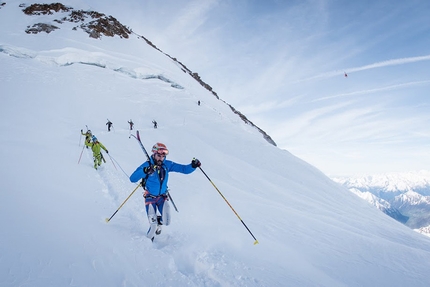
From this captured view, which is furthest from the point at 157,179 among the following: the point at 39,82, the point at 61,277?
the point at 39,82

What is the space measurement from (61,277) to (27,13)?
63945mm

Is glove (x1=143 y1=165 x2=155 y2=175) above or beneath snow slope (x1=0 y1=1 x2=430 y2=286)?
above

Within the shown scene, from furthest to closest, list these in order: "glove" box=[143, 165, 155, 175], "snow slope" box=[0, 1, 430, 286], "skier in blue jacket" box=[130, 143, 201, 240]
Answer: "skier in blue jacket" box=[130, 143, 201, 240] < "glove" box=[143, 165, 155, 175] < "snow slope" box=[0, 1, 430, 286]

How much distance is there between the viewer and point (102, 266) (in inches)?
155

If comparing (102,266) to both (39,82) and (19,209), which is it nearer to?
(19,209)

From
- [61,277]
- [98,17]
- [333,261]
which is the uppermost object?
[98,17]

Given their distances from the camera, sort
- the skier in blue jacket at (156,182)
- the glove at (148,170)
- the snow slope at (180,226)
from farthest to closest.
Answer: the skier in blue jacket at (156,182) < the glove at (148,170) < the snow slope at (180,226)

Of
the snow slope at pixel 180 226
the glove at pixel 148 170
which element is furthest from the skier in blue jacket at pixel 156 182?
the snow slope at pixel 180 226

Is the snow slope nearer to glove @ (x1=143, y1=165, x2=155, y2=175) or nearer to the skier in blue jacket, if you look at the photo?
the skier in blue jacket

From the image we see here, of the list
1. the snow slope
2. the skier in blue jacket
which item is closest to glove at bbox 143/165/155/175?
the skier in blue jacket

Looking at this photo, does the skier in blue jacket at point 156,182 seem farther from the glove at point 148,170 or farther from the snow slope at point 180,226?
the snow slope at point 180,226

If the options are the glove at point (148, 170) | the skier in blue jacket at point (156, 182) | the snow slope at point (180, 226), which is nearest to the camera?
the snow slope at point (180, 226)

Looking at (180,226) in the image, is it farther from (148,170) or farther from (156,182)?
(148,170)

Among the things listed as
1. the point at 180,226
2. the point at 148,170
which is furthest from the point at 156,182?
the point at 180,226
